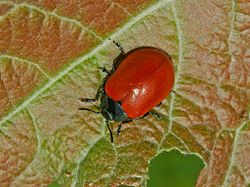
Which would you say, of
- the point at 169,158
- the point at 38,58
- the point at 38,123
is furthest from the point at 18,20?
the point at 169,158

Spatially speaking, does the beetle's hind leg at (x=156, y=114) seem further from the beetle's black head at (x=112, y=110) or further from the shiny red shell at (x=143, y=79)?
the beetle's black head at (x=112, y=110)

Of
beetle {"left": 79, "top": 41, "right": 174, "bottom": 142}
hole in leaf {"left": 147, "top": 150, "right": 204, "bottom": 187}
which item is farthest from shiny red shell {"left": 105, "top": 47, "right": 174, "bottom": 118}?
hole in leaf {"left": 147, "top": 150, "right": 204, "bottom": 187}

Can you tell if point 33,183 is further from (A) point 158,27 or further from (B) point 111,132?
(A) point 158,27

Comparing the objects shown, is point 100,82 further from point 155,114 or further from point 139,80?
point 155,114

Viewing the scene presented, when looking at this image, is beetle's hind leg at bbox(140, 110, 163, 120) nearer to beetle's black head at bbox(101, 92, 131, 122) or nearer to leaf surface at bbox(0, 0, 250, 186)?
leaf surface at bbox(0, 0, 250, 186)

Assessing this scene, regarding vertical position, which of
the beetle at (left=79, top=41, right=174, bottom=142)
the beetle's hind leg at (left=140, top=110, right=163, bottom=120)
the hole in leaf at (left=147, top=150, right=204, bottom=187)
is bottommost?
the hole in leaf at (left=147, top=150, right=204, bottom=187)

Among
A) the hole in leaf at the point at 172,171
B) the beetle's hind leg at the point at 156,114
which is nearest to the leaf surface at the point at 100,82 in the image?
the beetle's hind leg at the point at 156,114
